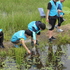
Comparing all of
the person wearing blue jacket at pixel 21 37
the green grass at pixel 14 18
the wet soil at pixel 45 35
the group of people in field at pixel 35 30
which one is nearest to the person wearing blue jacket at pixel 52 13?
the group of people in field at pixel 35 30

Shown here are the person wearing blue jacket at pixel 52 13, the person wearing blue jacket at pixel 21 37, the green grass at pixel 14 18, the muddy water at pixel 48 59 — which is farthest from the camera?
the green grass at pixel 14 18

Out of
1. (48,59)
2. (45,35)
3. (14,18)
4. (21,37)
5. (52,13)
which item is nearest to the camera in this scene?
(48,59)

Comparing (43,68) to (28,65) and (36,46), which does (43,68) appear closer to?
(28,65)

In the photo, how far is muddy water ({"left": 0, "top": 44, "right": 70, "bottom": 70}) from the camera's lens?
4469 millimetres

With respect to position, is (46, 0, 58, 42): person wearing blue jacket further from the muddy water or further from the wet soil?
the muddy water

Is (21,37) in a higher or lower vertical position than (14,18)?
lower

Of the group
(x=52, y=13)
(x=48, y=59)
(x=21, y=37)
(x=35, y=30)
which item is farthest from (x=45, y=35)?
(x=48, y=59)

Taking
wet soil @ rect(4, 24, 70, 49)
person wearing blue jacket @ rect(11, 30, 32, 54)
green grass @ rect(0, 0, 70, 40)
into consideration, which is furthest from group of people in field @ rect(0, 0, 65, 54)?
green grass @ rect(0, 0, 70, 40)

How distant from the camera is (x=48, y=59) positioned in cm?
488

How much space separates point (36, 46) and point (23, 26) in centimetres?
164

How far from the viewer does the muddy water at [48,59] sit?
176 inches

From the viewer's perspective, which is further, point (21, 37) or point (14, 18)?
point (14, 18)

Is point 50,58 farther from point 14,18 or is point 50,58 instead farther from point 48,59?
point 14,18

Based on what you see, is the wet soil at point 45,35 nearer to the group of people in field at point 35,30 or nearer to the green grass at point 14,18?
the group of people in field at point 35,30
